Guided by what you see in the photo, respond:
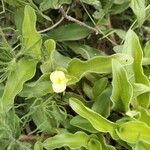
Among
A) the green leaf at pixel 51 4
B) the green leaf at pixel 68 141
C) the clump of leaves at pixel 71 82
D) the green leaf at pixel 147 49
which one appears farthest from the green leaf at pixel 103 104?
the green leaf at pixel 51 4

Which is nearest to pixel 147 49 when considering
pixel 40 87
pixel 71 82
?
pixel 71 82

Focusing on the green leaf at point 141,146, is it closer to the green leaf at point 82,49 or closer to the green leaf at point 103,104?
the green leaf at point 103,104

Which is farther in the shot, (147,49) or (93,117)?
(147,49)

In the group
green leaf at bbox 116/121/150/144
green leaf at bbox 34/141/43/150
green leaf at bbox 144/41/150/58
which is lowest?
green leaf at bbox 34/141/43/150

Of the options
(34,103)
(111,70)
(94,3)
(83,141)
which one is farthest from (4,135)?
(94,3)

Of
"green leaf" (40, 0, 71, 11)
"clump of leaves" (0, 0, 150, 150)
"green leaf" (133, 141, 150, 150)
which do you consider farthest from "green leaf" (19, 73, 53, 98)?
"green leaf" (133, 141, 150, 150)

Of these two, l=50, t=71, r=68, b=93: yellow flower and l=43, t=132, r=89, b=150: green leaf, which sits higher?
l=50, t=71, r=68, b=93: yellow flower

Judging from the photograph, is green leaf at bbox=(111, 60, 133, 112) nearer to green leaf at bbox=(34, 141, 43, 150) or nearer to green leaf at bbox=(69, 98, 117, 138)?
green leaf at bbox=(69, 98, 117, 138)

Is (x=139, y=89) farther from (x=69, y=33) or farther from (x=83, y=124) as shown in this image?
(x=69, y=33)
